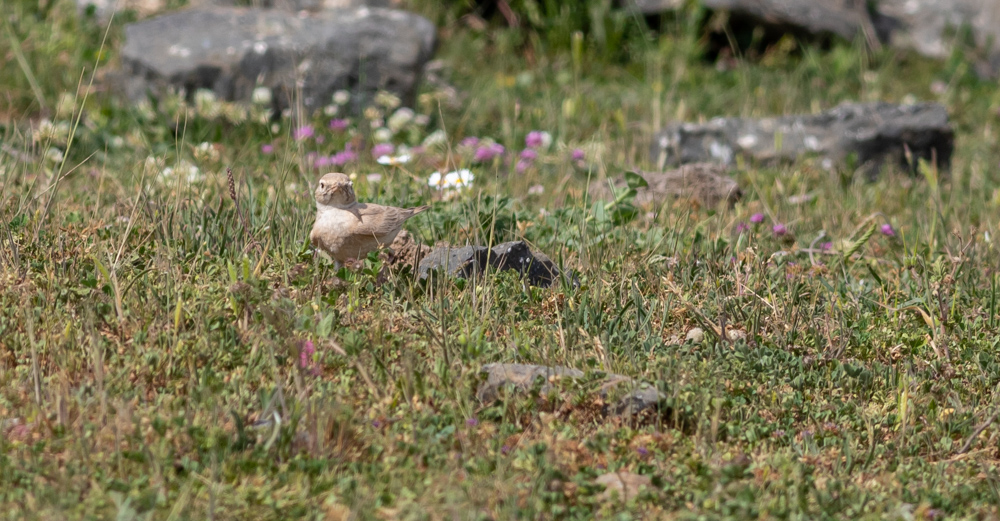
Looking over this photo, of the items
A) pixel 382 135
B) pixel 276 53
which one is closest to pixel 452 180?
pixel 382 135

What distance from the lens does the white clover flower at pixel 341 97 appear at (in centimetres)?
607

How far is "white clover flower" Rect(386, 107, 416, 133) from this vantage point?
20.1ft

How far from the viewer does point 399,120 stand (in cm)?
614

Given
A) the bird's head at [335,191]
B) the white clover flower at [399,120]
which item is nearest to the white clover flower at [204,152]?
the white clover flower at [399,120]

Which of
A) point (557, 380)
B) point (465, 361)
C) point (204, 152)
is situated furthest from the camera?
point (204, 152)

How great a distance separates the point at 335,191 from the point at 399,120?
2.93m

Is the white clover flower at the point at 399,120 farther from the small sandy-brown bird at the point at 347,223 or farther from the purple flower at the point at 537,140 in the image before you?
the small sandy-brown bird at the point at 347,223

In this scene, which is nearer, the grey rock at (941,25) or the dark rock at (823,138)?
the dark rock at (823,138)

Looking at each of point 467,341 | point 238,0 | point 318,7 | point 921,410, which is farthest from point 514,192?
point 238,0

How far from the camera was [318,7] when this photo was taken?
779cm

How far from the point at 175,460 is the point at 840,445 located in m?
1.87

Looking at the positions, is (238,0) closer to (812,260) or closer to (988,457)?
(812,260)

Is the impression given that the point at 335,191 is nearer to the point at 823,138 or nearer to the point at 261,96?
the point at 261,96

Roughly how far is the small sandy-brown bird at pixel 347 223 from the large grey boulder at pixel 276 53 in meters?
2.83
